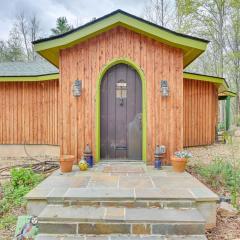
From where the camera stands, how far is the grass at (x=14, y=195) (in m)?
3.71

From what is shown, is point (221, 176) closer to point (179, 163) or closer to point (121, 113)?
point (179, 163)

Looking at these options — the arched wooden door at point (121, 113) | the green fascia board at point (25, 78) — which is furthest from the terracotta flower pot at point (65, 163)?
the green fascia board at point (25, 78)

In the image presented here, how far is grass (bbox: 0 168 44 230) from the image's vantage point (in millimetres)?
3707

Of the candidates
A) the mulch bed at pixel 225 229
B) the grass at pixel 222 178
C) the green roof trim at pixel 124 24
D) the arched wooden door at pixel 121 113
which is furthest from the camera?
the arched wooden door at pixel 121 113

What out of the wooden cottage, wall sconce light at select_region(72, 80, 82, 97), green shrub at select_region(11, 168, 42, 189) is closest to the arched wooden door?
the wooden cottage

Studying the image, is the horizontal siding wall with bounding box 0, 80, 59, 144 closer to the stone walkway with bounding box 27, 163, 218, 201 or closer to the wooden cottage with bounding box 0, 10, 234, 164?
the wooden cottage with bounding box 0, 10, 234, 164

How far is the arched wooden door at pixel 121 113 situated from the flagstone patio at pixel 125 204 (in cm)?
156

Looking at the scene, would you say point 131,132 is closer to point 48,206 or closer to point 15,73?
point 48,206

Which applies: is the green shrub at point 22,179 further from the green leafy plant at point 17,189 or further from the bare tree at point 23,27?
the bare tree at point 23,27

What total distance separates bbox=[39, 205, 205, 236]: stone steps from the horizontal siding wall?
579 cm

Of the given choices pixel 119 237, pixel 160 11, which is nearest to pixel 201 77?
pixel 119 237

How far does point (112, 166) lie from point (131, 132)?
914mm

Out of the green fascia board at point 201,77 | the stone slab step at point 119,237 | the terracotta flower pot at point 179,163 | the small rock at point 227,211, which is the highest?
the green fascia board at point 201,77

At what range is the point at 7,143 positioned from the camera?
8.84 metres
